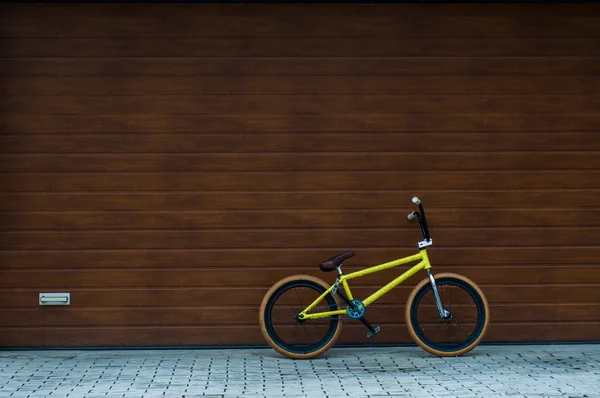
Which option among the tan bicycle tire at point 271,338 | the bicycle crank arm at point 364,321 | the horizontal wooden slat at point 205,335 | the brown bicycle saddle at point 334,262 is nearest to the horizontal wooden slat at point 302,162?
the brown bicycle saddle at point 334,262

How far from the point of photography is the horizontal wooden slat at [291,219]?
7.90 m

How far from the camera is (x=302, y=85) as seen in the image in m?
8.01

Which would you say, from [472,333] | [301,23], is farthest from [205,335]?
[301,23]

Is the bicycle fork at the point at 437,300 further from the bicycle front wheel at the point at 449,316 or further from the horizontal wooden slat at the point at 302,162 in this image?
the horizontal wooden slat at the point at 302,162

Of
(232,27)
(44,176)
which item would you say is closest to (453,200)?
(232,27)

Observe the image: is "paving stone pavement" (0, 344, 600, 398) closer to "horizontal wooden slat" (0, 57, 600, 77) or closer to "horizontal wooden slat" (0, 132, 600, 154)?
"horizontal wooden slat" (0, 132, 600, 154)

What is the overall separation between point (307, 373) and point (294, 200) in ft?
5.42

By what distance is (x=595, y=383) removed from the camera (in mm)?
6574

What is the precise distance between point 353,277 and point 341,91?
1638 mm

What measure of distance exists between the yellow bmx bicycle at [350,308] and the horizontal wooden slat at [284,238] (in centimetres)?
32

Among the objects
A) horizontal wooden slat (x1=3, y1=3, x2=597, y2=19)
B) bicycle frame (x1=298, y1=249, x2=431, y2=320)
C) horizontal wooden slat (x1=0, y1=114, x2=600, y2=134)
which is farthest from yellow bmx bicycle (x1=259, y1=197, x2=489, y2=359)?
horizontal wooden slat (x1=3, y1=3, x2=597, y2=19)

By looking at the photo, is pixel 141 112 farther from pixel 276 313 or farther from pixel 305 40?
pixel 276 313

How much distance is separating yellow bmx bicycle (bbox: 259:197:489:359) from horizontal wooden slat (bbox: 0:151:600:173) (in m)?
0.55

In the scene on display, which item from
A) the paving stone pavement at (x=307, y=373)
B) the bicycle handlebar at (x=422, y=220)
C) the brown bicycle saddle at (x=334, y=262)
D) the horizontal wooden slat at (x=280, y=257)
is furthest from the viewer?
the horizontal wooden slat at (x=280, y=257)
